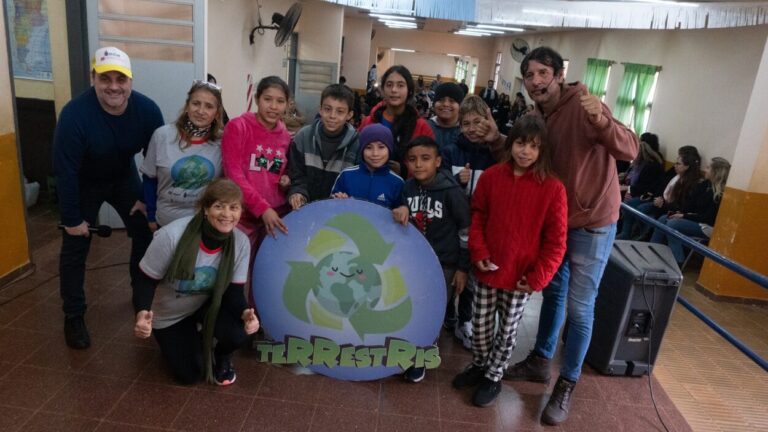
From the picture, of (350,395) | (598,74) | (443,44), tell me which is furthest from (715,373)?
(443,44)

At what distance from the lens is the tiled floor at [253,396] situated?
91.6 inches

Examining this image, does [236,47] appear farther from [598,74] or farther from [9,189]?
[598,74]

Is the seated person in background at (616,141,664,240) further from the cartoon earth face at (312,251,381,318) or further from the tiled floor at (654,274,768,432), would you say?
the cartoon earth face at (312,251,381,318)

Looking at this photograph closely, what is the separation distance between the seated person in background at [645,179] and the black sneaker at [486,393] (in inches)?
188

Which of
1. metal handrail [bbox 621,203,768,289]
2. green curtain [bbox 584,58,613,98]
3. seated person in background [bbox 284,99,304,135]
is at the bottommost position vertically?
metal handrail [bbox 621,203,768,289]

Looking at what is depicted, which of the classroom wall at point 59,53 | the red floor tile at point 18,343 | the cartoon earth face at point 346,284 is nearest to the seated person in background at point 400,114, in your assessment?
the cartoon earth face at point 346,284

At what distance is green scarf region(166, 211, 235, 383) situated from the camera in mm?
2334

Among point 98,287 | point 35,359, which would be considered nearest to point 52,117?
point 98,287

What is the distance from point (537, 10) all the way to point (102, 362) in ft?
27.1

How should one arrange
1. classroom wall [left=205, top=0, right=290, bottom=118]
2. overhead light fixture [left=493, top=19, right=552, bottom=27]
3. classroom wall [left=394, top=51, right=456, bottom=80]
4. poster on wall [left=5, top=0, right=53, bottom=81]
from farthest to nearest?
classroom wall [left=394, top=51, right=456, bottom=80]
overhead light fixture [left=493, top=19, right=552, bottom=27]
classroom wall [left=205, top=0, right=290, bottom=118]
poster on wall [left=5, top=0, right=53, bottom=81]

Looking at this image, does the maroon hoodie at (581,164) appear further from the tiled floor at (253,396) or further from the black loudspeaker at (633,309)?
the tiled floor at (253,396)

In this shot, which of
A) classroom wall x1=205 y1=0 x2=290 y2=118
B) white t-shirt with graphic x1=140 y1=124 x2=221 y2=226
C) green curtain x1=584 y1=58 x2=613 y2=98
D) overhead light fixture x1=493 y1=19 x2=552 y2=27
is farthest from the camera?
green curtain x1=584 y1=58 x2=613 y2=98

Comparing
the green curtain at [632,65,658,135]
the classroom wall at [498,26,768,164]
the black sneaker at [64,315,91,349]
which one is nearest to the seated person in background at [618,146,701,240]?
the classroom wall at [498,26,768,164]

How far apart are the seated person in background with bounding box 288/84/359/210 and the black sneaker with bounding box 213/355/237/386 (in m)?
0.90
